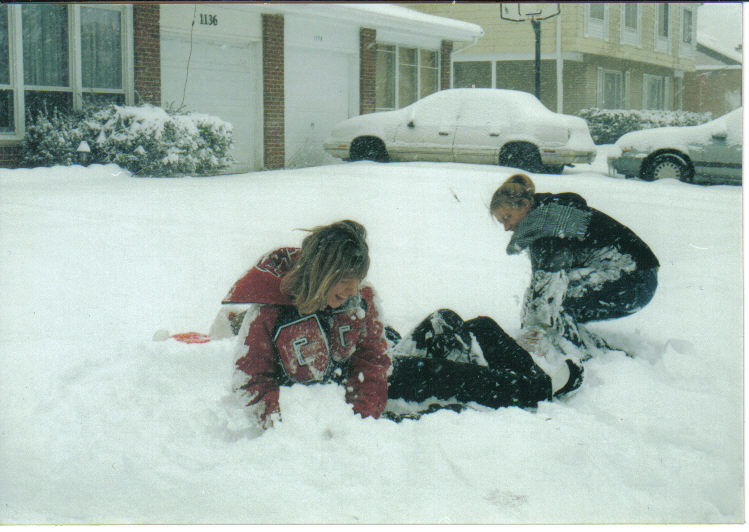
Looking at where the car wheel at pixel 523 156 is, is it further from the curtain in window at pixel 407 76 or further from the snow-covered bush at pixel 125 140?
the curtain in window at pixel 407 76

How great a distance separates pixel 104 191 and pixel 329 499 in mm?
5171

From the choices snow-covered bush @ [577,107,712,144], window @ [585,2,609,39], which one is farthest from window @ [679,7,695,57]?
window @ [585,2,609,39]

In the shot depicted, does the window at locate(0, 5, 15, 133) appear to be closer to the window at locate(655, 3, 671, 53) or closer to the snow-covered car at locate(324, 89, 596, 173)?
the snow-covered car at locate(324, 89, 596, 173)

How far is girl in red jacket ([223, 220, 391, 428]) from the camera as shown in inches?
114

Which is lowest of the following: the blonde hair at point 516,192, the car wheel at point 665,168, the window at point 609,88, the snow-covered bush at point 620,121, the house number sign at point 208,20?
the blonde hair at point 516,192

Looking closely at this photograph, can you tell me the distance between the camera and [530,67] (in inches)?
736

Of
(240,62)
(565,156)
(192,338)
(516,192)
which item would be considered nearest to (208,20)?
(240,62)

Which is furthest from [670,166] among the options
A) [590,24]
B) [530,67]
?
[530,67]

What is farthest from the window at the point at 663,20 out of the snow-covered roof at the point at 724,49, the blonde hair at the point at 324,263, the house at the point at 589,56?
→ the blonde hair at the point at 324,263

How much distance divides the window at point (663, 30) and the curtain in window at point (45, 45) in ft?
27.0

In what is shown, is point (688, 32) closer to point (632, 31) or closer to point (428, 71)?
point (428, 71)

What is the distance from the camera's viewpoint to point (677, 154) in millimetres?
8031

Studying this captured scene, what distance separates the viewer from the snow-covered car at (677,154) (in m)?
6.58

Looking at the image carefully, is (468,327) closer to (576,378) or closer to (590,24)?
(576,378)
